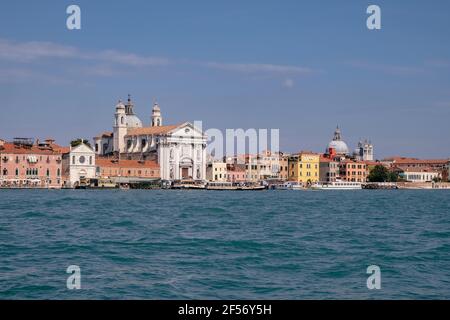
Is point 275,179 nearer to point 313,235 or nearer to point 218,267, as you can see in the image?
point 313,235

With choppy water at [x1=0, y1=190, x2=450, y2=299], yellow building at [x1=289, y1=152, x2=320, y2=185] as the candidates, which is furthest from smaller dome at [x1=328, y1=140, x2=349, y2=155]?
choppy water at [x1=0, y1=190, x2=450, y2=299]

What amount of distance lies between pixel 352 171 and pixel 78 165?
32.1 meters

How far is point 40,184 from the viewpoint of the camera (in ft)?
194

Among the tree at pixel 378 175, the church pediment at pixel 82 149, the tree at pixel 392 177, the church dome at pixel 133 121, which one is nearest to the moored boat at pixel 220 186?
the church pediment at pixel 82 149

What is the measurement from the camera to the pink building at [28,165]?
5794cm

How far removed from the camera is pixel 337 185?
2852 inches

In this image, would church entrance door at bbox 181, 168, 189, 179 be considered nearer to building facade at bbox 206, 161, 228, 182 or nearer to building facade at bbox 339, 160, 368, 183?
building facade at bbox 206, 161, 228, 182

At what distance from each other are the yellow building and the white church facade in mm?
10870

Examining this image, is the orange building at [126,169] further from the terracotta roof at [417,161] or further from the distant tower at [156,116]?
the terracotta roof at [417,161]

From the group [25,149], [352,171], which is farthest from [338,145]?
[25,149]

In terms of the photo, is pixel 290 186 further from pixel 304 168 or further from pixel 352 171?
pixel 352 171

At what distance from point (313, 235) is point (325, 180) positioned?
65429 millimetres

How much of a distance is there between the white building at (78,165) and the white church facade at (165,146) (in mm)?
7373

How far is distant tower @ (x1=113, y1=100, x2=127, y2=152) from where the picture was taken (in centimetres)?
7456
